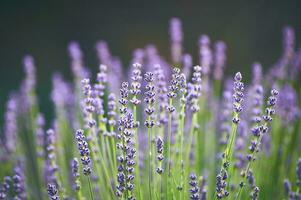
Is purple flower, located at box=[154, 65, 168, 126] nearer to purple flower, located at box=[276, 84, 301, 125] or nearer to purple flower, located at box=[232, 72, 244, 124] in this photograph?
purple flower, located at box=[232, 72, 244, 124]

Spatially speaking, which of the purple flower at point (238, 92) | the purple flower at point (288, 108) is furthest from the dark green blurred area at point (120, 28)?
the purple flower at point (238, 92)

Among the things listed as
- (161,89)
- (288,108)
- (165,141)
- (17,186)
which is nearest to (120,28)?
(165,141)

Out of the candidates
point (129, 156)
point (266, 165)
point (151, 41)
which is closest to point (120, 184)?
point (129, 156)

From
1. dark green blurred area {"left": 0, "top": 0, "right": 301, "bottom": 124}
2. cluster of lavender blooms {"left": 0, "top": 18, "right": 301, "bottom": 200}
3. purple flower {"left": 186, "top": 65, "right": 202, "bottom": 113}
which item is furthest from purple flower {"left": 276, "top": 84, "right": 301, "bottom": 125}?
dark green blurred area {"left": 0, "top": 0, "right": 301, "bottom": 124}

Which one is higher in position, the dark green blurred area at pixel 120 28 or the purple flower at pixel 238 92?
the dark green blurred area at pixel 120 28

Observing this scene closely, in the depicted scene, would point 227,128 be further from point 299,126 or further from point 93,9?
point 93,9

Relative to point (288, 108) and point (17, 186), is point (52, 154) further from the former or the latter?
point (288, 108)

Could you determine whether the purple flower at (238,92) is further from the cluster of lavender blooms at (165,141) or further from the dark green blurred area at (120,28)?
the dark green blurred area at (120,28)
